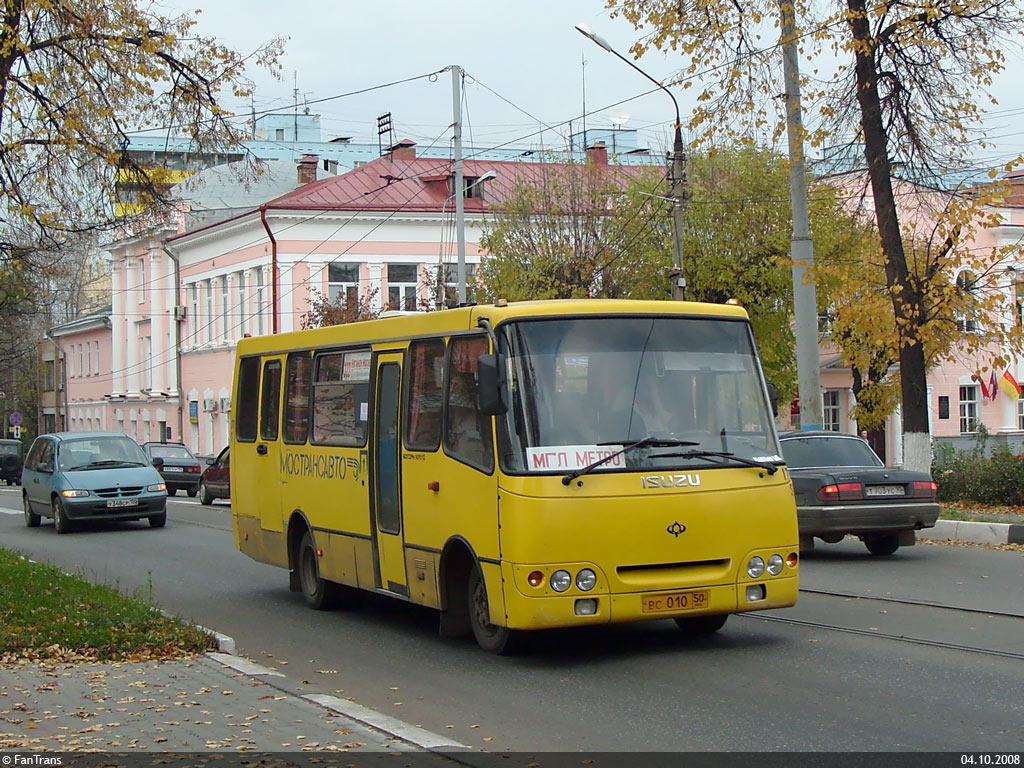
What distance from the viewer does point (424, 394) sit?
11164 mm

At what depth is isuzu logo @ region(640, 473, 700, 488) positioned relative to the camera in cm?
956

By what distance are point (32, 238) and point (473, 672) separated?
498 inches

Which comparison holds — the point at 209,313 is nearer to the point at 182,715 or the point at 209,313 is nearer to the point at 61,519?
the point at 61,519

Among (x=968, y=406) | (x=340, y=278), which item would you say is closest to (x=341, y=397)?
(x=340, y=278)

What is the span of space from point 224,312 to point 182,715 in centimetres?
5062

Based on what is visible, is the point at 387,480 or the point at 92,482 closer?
the point at 387,480

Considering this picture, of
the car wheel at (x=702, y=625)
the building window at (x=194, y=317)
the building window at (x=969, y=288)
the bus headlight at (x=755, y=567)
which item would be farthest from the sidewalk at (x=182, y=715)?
the building window at (x=194, y=317)

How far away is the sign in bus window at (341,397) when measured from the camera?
40.5 feet

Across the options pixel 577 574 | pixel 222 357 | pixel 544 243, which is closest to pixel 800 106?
pixel 577 574

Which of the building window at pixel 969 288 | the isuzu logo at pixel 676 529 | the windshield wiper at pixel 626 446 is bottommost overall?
the isuzu logo at pixel 676 529

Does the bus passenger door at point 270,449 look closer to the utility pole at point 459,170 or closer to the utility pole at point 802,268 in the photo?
the utility pole at point 802,268

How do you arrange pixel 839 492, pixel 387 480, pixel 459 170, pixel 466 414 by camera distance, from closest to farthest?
1. pixel 466 414
2. pixel 387 480
3. pixel 839 492
4. pixel 459 170

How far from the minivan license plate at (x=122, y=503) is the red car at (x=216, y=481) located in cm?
814

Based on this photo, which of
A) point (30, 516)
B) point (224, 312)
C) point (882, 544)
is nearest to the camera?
point (882, 544)
